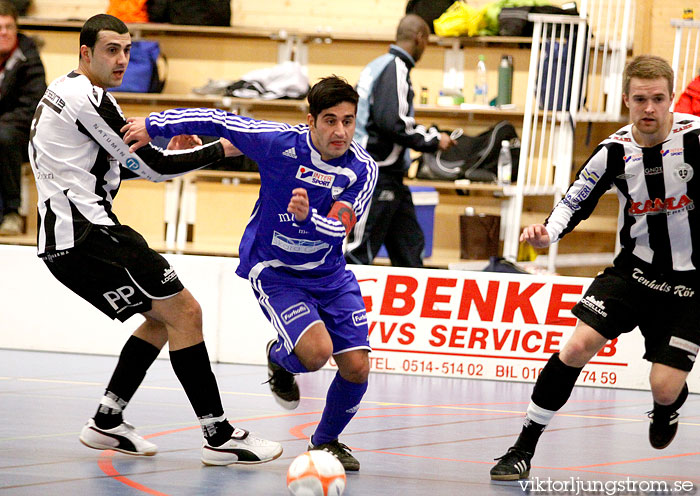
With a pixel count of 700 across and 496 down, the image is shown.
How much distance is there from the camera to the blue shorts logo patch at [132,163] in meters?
4.02

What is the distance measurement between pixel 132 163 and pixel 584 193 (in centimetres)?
196

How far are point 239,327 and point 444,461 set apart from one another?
3.03m

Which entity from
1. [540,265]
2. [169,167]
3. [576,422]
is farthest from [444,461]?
[540,265]

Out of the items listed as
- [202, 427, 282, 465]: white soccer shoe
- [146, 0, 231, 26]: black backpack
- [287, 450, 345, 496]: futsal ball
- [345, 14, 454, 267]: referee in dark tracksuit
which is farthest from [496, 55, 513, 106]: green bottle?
[287, 450, 345, 496]: futsal ball

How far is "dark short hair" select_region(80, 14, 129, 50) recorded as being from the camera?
159 inches

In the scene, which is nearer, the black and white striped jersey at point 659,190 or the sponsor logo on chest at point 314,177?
the black and white striped jersey at point 659,190

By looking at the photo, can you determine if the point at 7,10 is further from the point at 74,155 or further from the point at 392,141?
the point at 74,155

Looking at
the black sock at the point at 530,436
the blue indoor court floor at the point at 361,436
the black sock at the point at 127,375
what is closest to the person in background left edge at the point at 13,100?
the blue indoor court floor at the point at 361,436

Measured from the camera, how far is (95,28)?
4.04 m

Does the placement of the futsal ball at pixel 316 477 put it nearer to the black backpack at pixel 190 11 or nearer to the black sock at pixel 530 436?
the black sock at pixel 530 436

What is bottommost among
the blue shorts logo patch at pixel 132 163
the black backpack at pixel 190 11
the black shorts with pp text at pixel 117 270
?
the black shorts with pp text at pixel 117 270

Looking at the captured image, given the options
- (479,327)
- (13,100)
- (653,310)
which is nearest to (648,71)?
(653,310)

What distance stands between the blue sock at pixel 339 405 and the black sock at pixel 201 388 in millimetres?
425

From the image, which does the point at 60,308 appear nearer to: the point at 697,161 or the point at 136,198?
the point at 136,198
